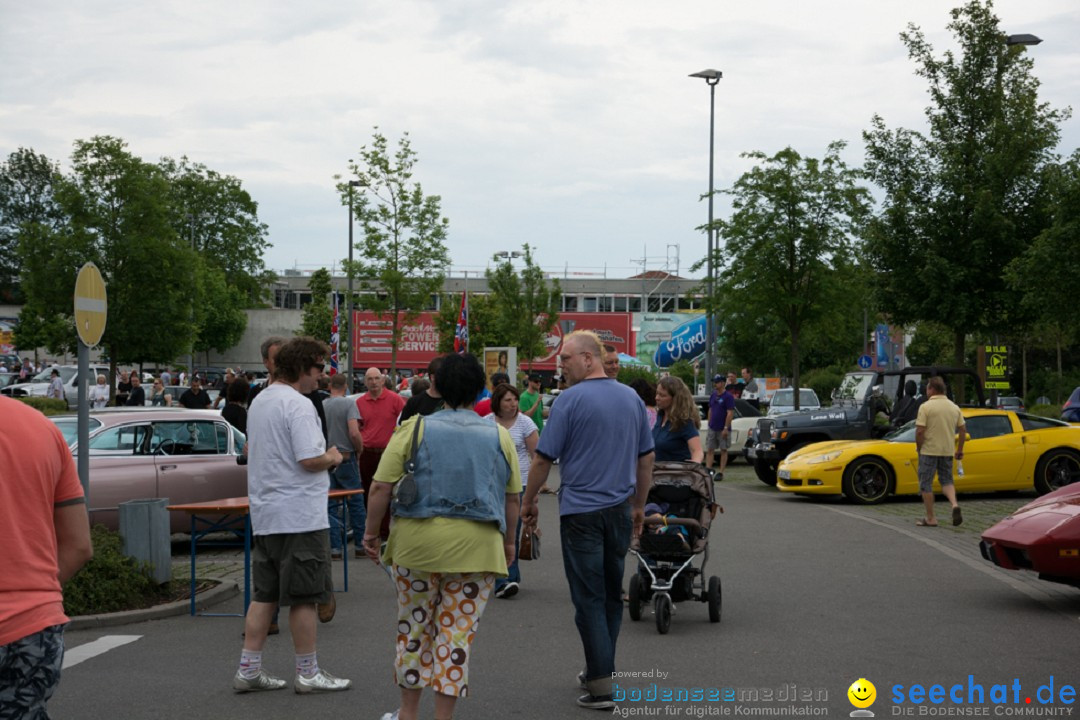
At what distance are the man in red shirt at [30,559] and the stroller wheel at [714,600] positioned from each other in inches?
217

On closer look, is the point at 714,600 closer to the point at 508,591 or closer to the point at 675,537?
the point at 675,537

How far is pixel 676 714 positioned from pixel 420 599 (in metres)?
1.56

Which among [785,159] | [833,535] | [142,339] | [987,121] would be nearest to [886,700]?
[833,535]

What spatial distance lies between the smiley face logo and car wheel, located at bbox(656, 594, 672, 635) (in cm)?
167

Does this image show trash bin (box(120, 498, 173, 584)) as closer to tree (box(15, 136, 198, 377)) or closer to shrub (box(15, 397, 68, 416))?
shrub (box(15, 397, 68, 416))

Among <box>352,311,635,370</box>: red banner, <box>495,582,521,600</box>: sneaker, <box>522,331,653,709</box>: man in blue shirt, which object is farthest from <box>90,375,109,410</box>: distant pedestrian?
<box>352,311,635,370</box>: red banner

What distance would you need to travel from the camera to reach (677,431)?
9000mm

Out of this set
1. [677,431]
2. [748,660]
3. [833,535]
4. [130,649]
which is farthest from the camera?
[833,535]

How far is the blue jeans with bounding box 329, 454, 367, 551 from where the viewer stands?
37.9 feet

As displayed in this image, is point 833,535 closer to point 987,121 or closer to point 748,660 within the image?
point 748,660

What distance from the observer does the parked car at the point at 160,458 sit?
1224 centimetres

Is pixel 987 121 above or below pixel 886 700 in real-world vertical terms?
above

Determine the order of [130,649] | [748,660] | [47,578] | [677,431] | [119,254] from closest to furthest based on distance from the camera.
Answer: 1. [47,578]
2. [748,660]
3. [130,649]
4. [677,431]
5. [119,254]

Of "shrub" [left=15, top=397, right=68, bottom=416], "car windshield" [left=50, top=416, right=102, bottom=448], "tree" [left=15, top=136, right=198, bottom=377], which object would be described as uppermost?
"tree" [left=15, top=136, right=198, bottom=377]
